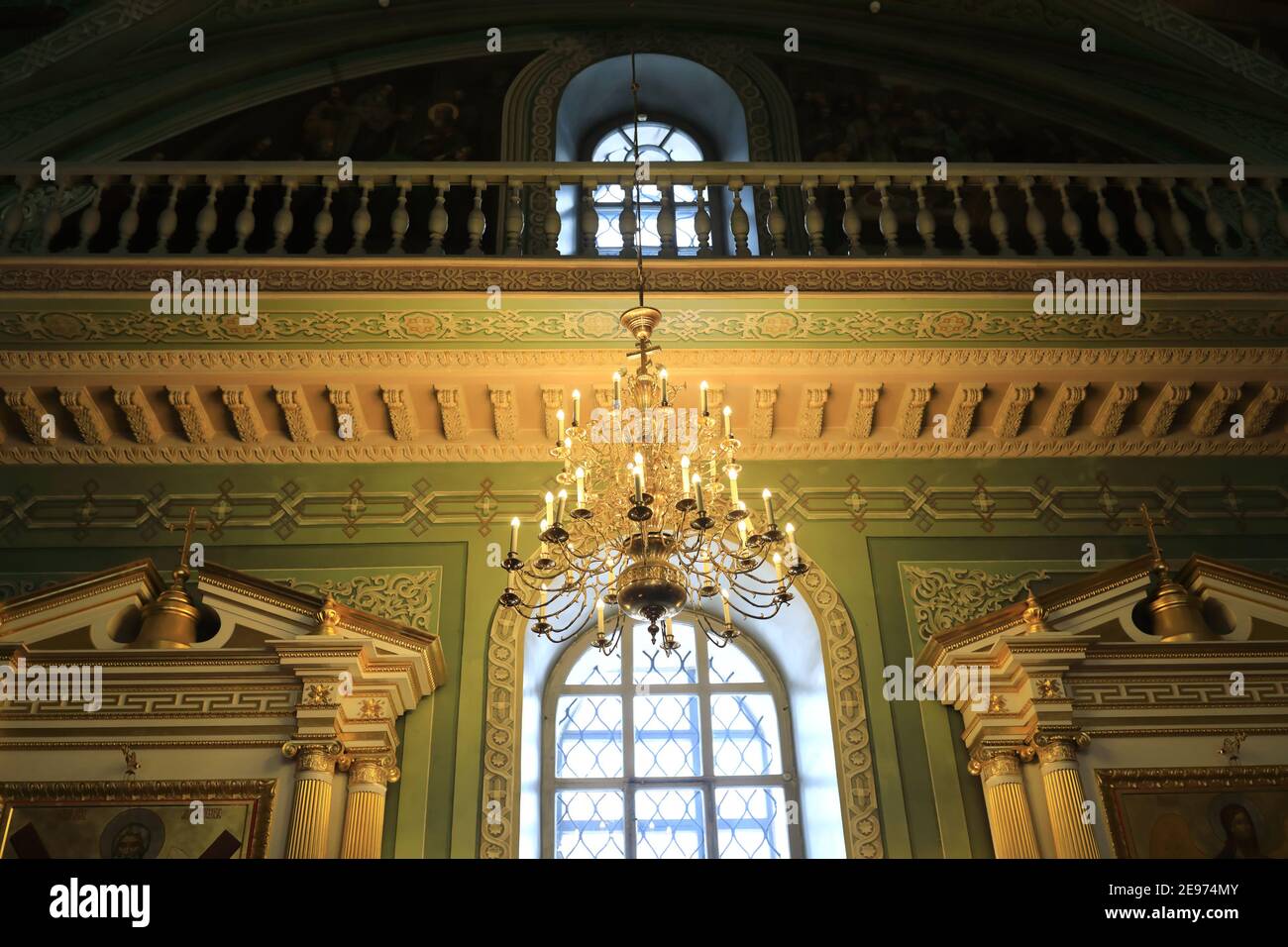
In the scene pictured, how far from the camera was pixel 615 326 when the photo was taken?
7.02 m

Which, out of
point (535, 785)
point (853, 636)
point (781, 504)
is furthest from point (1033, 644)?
point (535, 785)

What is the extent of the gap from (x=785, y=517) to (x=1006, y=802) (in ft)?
6.61

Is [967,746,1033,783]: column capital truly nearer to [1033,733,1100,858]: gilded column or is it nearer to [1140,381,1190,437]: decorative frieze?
[1033,733,1100,858]: gilded column

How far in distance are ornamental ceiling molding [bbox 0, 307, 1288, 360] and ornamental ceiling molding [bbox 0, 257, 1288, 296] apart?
0.32ft

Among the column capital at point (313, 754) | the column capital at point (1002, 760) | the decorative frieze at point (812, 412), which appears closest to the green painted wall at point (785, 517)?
the decorative frieze at point (812, 412)

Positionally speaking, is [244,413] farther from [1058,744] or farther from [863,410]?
[1058,744]

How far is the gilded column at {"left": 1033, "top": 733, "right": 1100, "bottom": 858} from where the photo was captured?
5625 millimetres

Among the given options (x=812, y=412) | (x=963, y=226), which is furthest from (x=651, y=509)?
(x=963, y=226)

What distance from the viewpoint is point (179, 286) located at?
6.82 metres

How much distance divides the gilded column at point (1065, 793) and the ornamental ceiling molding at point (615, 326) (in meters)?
2.37

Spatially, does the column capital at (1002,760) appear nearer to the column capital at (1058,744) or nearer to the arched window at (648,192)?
the column capital at (1058,744)

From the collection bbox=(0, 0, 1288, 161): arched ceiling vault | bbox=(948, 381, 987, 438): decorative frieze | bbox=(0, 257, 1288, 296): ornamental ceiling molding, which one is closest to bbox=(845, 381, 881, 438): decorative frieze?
bbox=(948, 381, 987, 438): decorative frieze

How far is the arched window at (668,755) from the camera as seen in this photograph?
6.83 m
